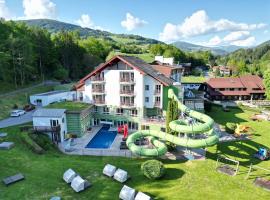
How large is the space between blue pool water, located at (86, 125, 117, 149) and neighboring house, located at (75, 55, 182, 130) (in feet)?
10.6

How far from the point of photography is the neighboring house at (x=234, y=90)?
249ft

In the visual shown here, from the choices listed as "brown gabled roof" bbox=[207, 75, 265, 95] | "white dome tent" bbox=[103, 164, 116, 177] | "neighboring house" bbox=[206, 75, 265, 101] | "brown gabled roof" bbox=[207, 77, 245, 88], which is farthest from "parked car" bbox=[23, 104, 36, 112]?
"brown gabled roof" bbox=[207, 77, 245, 88]

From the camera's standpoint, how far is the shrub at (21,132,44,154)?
33719mm

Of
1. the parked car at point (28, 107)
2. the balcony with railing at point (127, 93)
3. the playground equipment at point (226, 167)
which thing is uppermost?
the balcony with railing at point (127, 93)

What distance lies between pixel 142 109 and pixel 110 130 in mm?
7910

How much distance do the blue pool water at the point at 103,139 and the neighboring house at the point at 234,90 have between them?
4410 cm

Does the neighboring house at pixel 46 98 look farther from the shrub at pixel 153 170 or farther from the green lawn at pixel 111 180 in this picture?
the shrub at pixel 153 170

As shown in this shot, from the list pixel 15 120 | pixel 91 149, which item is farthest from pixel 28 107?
pixel 91 149

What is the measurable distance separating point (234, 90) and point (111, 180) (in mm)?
62776

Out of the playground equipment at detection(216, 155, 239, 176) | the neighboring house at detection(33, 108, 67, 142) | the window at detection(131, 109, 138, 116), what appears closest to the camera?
the playground equipment at detection(216, 155, 239, 176)

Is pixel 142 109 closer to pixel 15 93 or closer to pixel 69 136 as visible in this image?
pixel 69 136

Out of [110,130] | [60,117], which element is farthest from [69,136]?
[110,130]

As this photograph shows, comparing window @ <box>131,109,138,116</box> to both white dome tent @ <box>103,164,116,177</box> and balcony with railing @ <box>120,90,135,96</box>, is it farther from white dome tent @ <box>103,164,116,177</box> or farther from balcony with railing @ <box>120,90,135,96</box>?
white dome tent @ <box>103,164,116,177</box>

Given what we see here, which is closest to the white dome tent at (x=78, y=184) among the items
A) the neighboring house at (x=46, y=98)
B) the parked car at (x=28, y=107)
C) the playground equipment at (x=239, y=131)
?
the playground equipment at (x=239, y=131)
